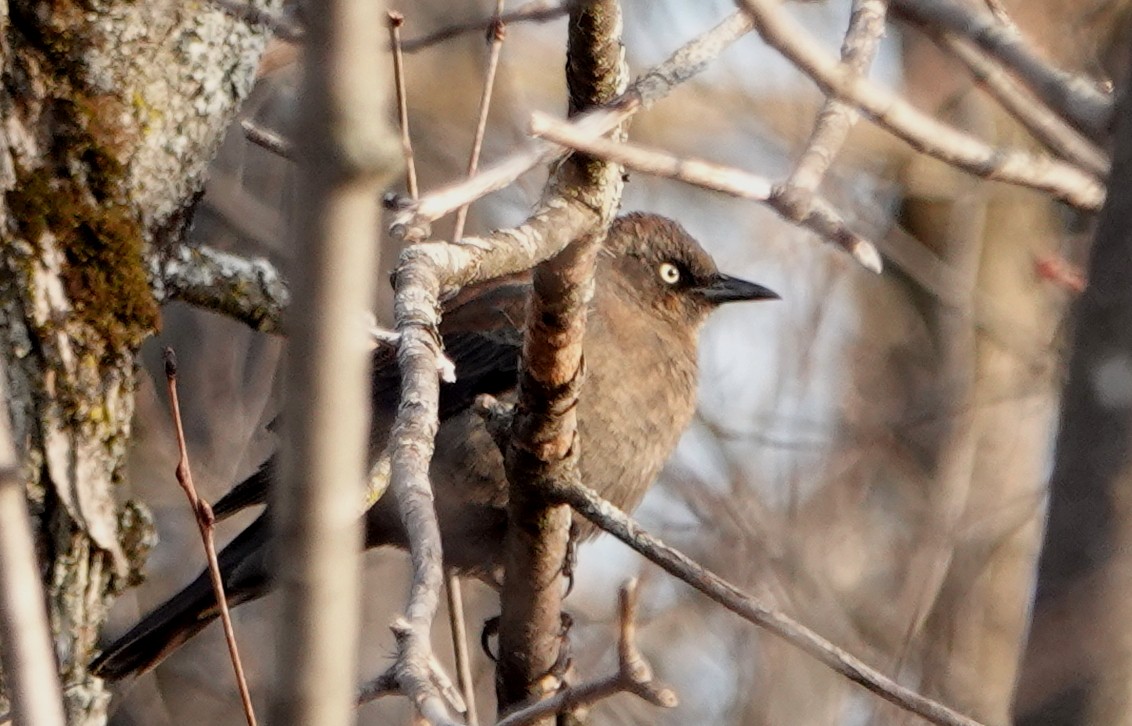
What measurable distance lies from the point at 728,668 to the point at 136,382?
3688 millimetres

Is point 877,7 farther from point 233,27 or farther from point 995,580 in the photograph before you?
point 995,580

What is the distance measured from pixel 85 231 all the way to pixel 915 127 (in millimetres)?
1984

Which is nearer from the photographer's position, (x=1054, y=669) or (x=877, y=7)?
(x=1054, y=669)

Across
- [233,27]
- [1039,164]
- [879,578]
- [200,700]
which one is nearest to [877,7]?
[1039,164]

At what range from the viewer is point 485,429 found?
13.7 ft

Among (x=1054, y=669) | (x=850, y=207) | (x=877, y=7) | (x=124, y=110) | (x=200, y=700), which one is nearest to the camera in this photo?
(x=1054, y=669)

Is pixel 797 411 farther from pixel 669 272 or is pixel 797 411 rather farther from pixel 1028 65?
pixel 1028 65

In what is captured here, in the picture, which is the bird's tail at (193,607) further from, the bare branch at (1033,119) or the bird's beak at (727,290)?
the bare branch at (1033,119)

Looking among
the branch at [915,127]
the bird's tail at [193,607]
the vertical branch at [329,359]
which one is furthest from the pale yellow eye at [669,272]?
the vertical branch at [329,359]

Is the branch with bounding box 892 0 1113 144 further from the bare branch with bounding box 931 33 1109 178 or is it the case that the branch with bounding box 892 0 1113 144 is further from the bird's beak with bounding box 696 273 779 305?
the bird's beak with bounding box 696 273 779 305

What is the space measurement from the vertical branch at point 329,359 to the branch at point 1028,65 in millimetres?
678

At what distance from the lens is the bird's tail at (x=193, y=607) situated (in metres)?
4.17

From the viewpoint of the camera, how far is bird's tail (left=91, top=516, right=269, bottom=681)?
4.17m

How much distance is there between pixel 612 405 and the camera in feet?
14.7
